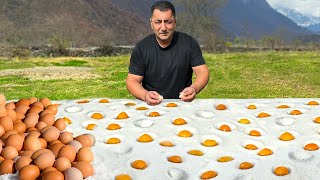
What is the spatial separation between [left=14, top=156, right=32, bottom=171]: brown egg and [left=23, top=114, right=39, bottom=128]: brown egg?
1.69 feet

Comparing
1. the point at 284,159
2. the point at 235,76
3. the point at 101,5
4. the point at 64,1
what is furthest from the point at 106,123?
the point at 101,5

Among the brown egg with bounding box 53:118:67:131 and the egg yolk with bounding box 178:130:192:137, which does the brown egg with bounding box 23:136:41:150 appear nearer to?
the brown egg with bounding box 53:118:67:131

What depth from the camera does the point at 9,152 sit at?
7.68ft

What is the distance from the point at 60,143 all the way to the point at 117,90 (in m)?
10.8

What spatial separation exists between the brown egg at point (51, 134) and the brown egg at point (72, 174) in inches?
15.9

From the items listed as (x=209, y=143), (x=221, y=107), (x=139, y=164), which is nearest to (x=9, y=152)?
(x=139, y=164)

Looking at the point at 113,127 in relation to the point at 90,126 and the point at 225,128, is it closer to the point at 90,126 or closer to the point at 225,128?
the point at 90,126

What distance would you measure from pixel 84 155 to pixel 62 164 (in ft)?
0.56

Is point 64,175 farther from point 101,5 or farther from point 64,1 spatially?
point 101,5

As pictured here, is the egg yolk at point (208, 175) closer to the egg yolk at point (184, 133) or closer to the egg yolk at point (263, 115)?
the egg yolk at point (184, 133)

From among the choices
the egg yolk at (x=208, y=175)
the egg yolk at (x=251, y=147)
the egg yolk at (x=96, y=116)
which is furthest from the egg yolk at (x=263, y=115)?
the egg yolk at (x=96, y=116)

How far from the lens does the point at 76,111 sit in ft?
10.3

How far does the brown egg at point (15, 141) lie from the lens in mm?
2420

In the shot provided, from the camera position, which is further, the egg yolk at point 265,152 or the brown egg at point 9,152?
the egg yolk at point 265,152
